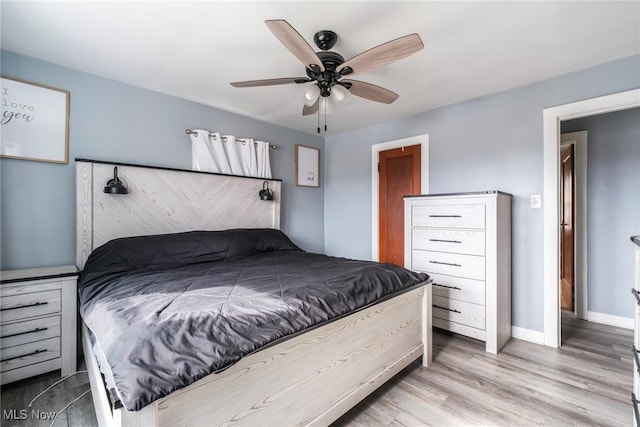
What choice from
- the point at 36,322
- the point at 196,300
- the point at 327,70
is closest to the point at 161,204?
the point at 36,322

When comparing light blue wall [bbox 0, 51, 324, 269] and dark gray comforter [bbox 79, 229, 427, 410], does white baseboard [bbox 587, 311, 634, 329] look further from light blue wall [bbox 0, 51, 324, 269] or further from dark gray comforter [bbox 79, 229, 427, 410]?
light blue wall [bbox 0, 51, 324, 269]

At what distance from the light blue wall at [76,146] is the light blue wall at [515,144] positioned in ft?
8.05

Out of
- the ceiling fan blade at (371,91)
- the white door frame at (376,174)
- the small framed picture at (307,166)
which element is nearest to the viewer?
the ceiling fan blade at (371,91)

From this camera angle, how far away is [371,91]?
205cm

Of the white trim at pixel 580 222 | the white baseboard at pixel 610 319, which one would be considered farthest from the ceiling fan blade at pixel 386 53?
the white baseboard at pixel 610 319

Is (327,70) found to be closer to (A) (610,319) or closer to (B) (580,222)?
(B) (580,222)

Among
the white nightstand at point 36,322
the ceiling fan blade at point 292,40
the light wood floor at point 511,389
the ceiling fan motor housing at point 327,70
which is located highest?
the ceiling fan motor housing at point 327,70

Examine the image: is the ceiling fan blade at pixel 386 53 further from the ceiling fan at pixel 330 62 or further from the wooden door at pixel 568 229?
the wooden door at pixel 568 229

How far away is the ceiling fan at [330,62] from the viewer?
4.69ft

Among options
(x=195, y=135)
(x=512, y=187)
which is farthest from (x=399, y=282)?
(x=195, y=135)

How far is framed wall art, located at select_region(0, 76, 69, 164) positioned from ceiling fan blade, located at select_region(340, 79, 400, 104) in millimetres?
2249

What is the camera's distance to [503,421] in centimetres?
151

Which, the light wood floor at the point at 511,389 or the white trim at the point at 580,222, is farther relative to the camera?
the white trim at the point at 580,222

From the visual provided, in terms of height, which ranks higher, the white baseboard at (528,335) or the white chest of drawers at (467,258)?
the white chest of drawers at (467,258)
